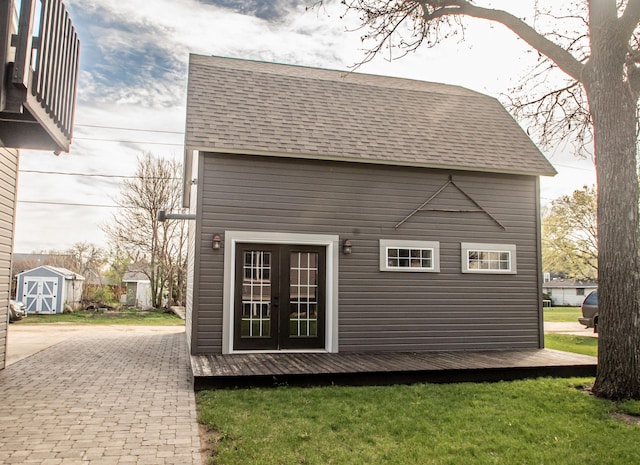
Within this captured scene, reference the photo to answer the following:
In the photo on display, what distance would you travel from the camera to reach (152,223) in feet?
74.5

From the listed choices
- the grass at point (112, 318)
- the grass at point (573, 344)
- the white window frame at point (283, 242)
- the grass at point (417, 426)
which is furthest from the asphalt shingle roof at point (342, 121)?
the grass at point (112, 318)

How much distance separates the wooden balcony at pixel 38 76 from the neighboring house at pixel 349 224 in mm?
4783

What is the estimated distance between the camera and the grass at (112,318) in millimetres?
18062

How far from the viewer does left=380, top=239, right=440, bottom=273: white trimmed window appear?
370 inches

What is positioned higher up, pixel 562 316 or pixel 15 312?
pixel 15 312

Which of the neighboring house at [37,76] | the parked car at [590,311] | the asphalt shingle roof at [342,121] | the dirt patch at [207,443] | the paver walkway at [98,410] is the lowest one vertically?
the dirt patch at [207,443]

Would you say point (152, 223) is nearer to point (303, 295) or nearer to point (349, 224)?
point (303, 295)

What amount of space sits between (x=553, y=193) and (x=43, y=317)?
24.1m

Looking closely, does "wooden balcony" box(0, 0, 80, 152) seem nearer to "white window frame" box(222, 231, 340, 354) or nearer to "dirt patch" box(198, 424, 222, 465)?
"dirt patch" box(198, 424, 222, 465)

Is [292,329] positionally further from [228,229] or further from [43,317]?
[43,317]

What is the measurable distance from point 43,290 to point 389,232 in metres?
17.3

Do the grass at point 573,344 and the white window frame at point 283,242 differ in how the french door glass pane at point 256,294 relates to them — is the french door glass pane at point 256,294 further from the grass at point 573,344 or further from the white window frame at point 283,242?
the grass at point 573,344

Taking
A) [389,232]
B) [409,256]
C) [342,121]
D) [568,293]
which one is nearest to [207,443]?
[389,232]

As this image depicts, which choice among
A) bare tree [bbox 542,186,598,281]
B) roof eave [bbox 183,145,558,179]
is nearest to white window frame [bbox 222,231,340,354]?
roof eave [bbox 183,145,558,179]
